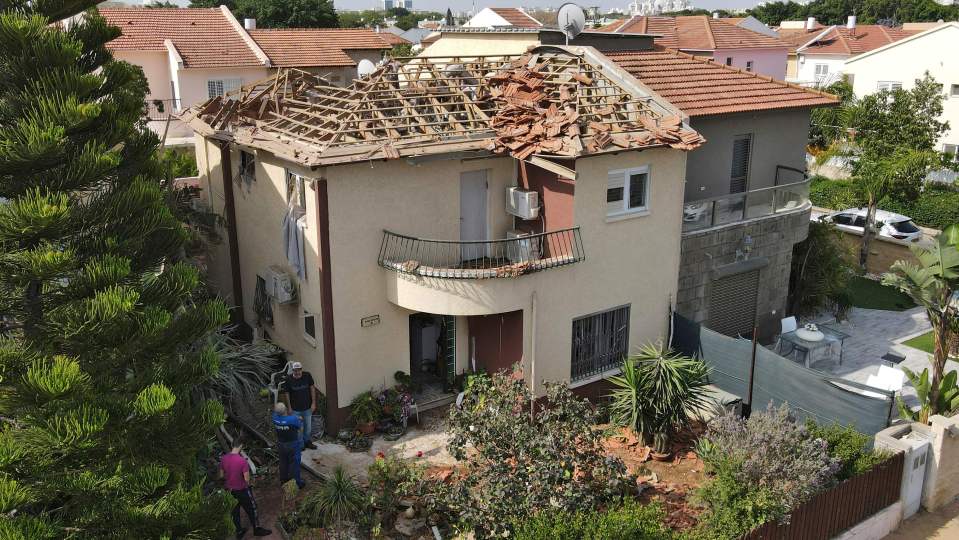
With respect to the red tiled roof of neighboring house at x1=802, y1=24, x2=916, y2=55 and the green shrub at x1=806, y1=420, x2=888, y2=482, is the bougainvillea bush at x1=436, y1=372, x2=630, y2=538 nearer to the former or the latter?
the green shrub at x1=806, y1=420, x2=888, y2=482

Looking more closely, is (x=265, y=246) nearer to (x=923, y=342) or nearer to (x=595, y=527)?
(x=595, y=527)

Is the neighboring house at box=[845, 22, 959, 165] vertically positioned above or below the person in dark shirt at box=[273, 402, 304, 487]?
above

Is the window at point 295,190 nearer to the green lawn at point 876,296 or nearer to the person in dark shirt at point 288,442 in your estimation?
the person in dark shirt at point 288,442

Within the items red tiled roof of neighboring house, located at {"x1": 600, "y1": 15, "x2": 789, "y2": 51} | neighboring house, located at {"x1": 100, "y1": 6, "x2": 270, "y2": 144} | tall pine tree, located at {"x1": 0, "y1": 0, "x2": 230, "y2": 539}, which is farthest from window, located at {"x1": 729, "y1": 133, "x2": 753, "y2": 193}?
red tiled roof of neighboring house, located at {"x1": 600, "y1": 15, "x2": 789, "y2": 51}

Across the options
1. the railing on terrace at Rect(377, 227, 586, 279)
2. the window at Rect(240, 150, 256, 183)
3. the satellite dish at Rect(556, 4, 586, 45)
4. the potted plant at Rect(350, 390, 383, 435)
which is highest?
the satellite dish at Rect(556, 4, 586, 45)

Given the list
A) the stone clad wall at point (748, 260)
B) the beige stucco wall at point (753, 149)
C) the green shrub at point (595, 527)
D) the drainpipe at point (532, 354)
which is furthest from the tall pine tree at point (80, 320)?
the beige stucco wall at point (753, 149)

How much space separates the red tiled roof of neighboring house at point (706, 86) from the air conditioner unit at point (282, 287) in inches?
391

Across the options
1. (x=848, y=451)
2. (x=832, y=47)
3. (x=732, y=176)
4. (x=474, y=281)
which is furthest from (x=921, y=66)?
(x=474, y=281)

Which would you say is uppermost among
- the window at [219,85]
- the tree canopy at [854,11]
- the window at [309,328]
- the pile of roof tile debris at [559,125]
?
the tree canopy at [854,11]

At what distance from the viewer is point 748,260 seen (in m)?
20.5

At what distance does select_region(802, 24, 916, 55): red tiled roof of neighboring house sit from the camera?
2758 inches

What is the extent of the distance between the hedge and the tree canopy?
9509 cm

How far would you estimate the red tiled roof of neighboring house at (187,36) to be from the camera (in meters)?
41.1

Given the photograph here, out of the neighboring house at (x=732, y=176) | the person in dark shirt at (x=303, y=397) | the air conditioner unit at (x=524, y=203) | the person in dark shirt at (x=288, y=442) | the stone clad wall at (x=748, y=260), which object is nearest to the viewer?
the person in dark shirt at (x=288, y=442)
